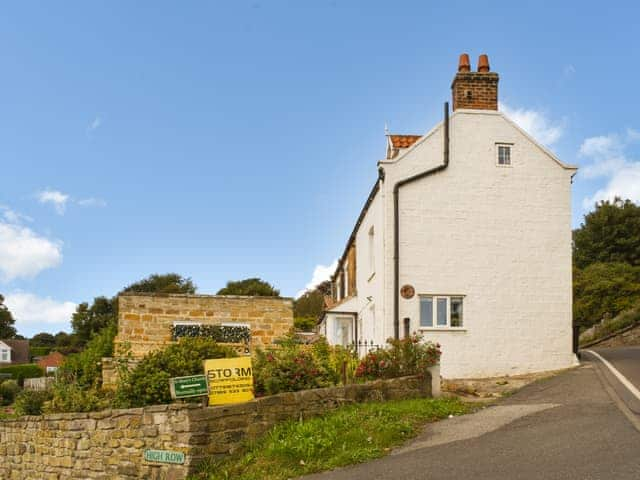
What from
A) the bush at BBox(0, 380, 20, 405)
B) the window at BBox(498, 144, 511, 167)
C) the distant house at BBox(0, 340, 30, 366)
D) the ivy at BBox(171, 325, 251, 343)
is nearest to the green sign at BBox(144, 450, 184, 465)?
the ivy at BBox(171, 325, 251, 343)

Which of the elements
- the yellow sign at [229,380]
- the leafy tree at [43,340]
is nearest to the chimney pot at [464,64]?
the yellow sign at [229,380]

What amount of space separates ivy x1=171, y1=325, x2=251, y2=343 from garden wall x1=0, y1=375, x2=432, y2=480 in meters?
5.83

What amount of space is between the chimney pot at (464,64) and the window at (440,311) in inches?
270

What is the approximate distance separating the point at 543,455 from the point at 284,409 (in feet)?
15.1

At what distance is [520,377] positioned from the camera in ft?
67.1

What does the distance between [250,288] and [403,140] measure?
36.9 meters

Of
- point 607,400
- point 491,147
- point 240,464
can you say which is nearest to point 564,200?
point 491,147

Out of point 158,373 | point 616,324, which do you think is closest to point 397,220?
point 158,373

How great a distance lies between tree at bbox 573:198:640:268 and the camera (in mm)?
53375

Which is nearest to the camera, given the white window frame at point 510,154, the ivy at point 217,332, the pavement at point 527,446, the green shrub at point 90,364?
the pavement at point 527,446

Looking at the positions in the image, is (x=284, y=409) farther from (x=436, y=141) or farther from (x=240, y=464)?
(x=436, y=141)

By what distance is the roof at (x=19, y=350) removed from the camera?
8850cm

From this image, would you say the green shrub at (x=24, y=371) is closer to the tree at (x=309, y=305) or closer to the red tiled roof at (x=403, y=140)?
the tree at (x=309, y=305)

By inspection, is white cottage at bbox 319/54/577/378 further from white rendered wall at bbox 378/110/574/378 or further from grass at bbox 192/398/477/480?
grass at bbox 192/398/477/480
